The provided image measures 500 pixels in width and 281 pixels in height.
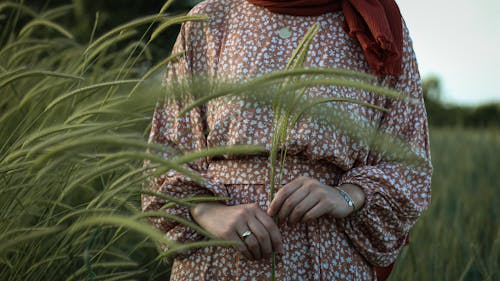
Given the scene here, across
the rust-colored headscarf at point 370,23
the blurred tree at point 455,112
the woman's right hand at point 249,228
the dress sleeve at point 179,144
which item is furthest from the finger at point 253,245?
the blurred tree at point 455,112

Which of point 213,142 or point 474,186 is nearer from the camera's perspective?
point 213,142

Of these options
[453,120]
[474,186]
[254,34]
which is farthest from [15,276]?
[453,120]

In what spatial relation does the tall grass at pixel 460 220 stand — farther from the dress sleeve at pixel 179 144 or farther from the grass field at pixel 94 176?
the dress sleeve at pixel 179 144

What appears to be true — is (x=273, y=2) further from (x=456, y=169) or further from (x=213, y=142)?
(x=456, y=169)

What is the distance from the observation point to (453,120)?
12.9 meters

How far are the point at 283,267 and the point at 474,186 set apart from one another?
2548 millimetres

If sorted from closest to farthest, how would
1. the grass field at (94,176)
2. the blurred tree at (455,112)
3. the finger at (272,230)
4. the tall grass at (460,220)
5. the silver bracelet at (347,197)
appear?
the grass field at (94,176)
the finger at (272,230)
the silver bracelet at (347,197)
the tall grass at (460,220)
the blurred tree at (455,112)

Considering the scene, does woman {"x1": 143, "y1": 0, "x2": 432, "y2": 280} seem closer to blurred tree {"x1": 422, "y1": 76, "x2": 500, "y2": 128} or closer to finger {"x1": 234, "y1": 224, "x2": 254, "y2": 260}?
finger {"x1": 234, "y1": 224, "x2": 254, "y2": 260}

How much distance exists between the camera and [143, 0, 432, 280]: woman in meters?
0.98

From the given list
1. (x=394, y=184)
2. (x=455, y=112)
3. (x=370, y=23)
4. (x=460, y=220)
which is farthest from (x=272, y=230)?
(x=455, y=112)

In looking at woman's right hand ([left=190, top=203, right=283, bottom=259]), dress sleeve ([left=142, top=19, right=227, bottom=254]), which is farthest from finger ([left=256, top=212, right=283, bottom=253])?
dress sleeve ([left=142, top=19, right=227, bottom=254])

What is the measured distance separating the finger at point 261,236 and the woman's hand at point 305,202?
0.03 metres

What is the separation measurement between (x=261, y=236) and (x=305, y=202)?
0.29 feet

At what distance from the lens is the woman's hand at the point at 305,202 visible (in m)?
0.87
